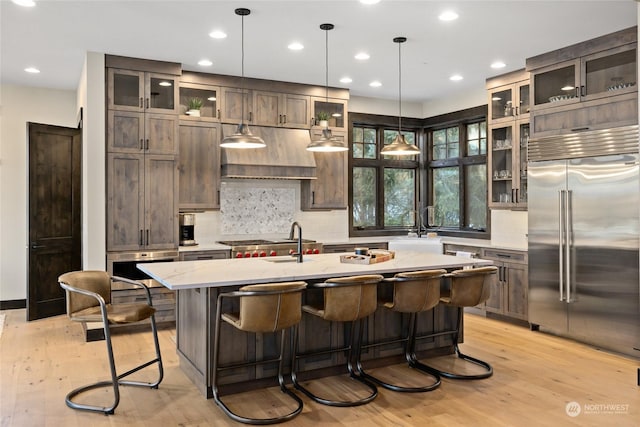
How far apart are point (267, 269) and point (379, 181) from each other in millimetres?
4356

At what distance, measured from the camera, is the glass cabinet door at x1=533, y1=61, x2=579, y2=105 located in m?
5.31

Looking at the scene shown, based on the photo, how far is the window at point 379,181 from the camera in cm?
785

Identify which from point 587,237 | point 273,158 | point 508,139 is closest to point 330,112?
point 273,158

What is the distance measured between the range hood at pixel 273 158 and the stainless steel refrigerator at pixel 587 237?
2770 mm

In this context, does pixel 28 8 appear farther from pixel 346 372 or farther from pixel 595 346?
pixel 595 346

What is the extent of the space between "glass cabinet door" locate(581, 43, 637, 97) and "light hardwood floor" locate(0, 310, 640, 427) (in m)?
2.49

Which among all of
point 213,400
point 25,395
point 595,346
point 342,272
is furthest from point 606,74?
point 25,395

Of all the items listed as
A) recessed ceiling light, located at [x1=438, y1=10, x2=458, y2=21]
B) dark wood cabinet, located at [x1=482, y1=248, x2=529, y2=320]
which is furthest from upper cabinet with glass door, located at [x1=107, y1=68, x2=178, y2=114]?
dark wood cabinet, located at [x1=482, y1=248, x2=529, y2=320]

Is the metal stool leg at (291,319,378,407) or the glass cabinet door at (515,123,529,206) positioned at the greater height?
the glass cabinet door at (515,123,529,206)

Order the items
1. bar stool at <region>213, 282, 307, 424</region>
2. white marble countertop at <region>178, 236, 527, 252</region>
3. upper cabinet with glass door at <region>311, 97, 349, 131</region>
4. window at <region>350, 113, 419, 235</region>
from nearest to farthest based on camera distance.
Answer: bar stool at <region>213, 282, 307, 424</region> → white marble countertop at <region>178, 236, 527, 252</region> → upper cabinet with glass door at <region>311, 97, 349, 131</region> → window at <region>350, 113, 419, 235</region>

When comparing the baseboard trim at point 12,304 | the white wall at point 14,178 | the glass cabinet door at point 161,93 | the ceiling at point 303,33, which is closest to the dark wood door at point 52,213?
the white wall at point 14,178

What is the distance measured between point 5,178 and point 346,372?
211 inches

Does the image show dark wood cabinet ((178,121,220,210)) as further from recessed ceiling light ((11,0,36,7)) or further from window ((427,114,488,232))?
window ((427,114,488,232))

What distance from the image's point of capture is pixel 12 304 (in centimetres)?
685
